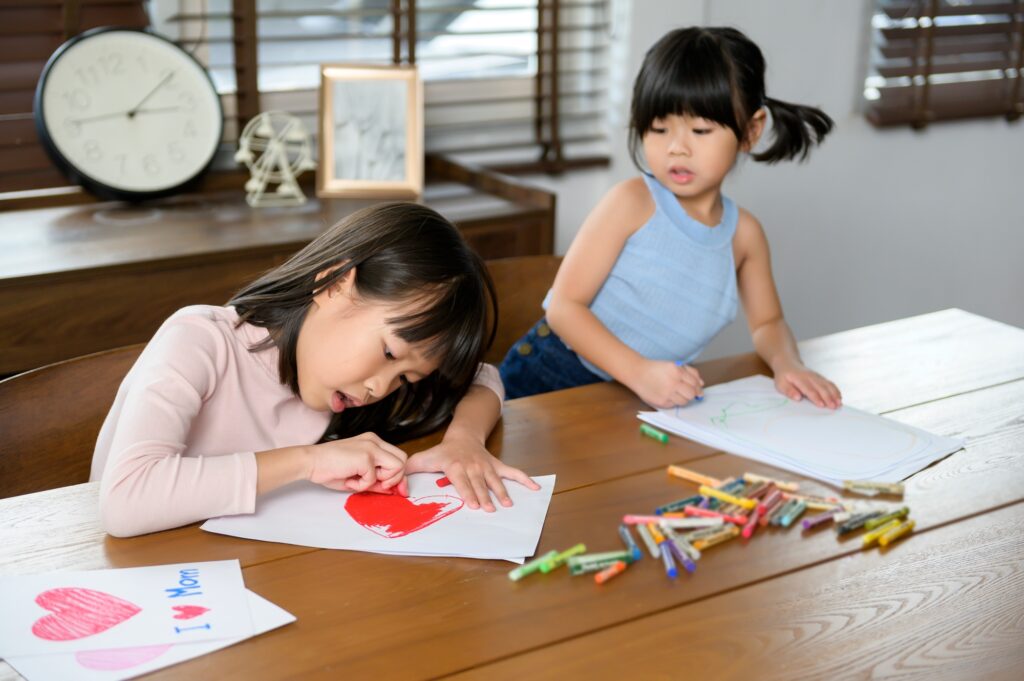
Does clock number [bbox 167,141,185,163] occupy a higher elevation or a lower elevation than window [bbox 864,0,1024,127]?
lower

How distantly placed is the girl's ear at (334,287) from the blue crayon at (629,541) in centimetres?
42

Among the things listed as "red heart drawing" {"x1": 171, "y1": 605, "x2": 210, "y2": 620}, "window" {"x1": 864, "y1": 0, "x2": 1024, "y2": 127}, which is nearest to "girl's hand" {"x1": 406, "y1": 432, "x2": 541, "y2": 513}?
"red heart drawing" {"x1": 171, "y1": 605, "x2": 210, "y2": 620}

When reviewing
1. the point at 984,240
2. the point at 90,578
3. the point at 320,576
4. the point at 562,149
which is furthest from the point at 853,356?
the point at 984,240

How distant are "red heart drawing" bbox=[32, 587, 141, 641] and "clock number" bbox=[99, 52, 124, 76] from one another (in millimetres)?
1561

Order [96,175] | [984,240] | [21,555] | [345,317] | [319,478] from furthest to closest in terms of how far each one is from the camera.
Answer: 1. [984,240]
2. [96,175]
3. [345,317]
4. [319,478]
5. [21,555]

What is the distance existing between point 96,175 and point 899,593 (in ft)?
5.89

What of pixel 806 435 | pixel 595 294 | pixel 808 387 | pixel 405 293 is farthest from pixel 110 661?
pixel 595 294

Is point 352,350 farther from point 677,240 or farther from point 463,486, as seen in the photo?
point 677,240

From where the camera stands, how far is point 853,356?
164 cm

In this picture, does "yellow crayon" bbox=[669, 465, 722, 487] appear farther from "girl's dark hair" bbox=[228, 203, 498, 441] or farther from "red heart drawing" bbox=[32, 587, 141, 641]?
"red heart drawing" bbox=[32, 587, 141, 641]

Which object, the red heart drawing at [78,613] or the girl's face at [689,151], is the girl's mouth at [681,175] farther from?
the red heart drawing at [78,613]

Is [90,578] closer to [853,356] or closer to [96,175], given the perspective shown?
[853,356]

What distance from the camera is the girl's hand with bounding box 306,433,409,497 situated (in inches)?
44.3

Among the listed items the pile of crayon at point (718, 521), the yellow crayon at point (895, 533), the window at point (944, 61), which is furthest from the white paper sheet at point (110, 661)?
the window at point (944, 61)
